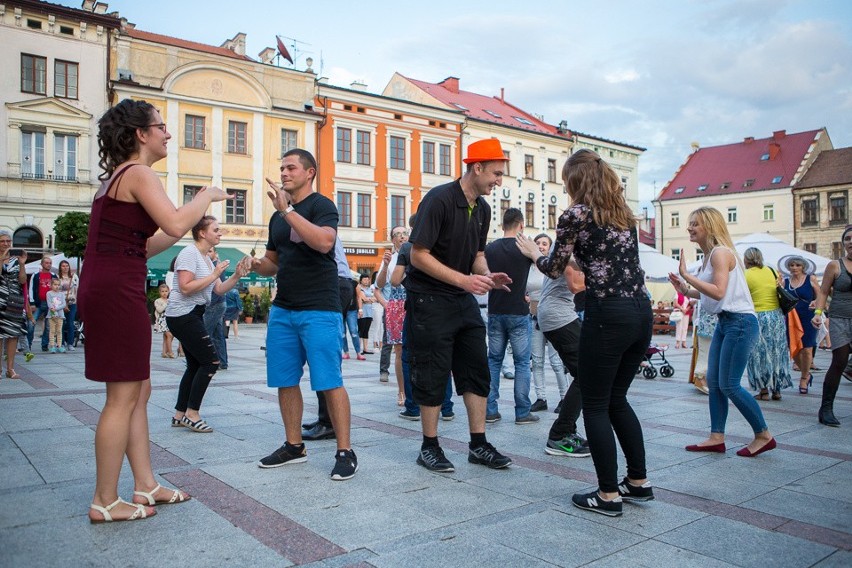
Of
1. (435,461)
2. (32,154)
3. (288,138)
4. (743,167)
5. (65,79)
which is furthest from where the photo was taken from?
(743,167)

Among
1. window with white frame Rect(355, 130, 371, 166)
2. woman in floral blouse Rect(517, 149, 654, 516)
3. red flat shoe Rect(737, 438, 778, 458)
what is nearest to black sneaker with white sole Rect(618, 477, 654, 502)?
woman in floral blouse Rect(517, 149, 654, 516)

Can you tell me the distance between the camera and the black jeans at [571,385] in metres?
5.03

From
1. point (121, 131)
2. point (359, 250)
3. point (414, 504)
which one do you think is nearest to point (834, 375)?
point (414, 504)

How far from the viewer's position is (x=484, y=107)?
45719 mm

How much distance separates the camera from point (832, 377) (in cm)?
630

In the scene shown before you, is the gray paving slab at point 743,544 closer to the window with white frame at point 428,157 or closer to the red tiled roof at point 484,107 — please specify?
the window with white frame at point 428,157

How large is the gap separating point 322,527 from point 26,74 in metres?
31.8

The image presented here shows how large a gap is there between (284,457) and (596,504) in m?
2.03

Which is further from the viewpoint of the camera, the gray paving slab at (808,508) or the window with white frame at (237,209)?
the window with white frame at (237,209)

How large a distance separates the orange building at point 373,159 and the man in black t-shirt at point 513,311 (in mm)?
28314

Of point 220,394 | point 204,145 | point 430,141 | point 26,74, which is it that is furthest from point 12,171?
point 220,394

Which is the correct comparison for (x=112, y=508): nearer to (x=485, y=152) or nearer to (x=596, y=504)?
(x=596, y=504)

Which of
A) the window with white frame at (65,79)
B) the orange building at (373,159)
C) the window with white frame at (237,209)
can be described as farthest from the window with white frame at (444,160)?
the window with white frame at (65,79)

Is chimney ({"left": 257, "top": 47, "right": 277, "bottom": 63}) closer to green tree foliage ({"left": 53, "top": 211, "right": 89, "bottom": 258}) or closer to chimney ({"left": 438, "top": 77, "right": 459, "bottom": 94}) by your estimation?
chimney ({"left": 438, "top": 77, "right": 459, "bottom": 94})
